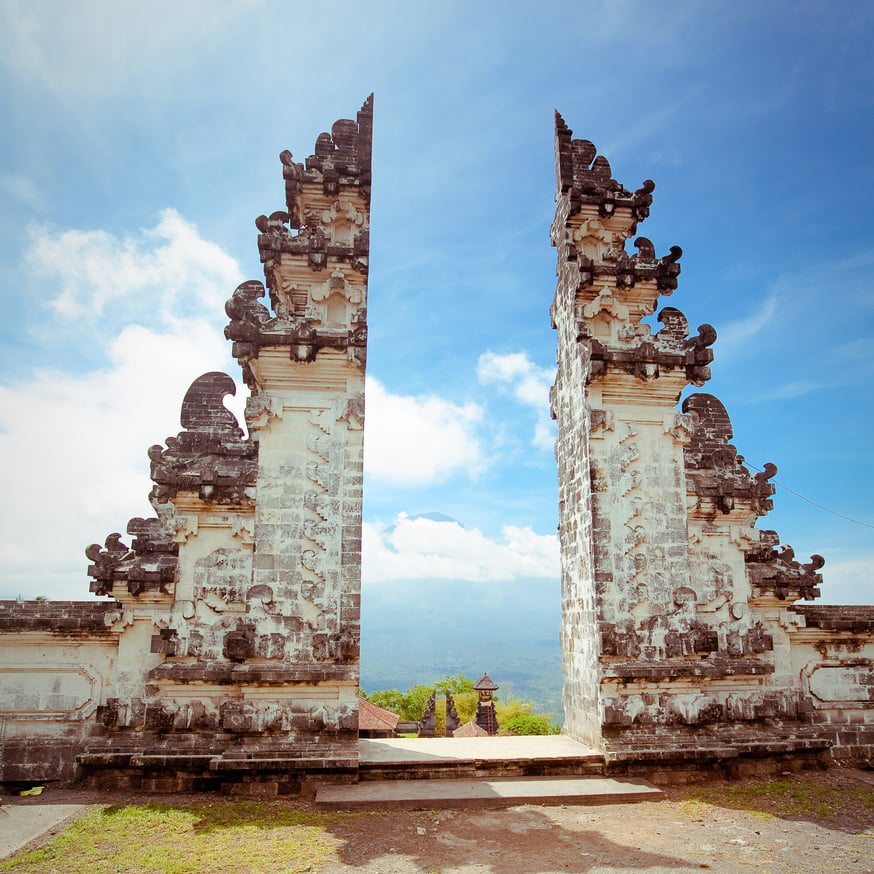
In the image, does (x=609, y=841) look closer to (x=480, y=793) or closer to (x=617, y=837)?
(x=617, y=837)

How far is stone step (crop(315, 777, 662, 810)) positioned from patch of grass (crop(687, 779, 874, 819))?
0.92m

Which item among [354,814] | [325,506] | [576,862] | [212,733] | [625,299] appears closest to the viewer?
[576,862]

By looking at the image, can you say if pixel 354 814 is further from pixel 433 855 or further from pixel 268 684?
pixel 268 684

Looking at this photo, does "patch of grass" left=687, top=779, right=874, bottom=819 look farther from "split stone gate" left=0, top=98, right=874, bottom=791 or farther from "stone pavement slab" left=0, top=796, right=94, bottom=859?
"stone pavement slab" left=0, top=796, right=94, bottom=859

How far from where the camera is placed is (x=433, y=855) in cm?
679

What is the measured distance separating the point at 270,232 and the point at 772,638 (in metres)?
10.6

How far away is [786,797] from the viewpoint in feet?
29.6

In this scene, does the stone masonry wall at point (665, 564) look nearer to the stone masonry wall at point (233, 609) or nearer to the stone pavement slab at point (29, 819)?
the stone masonry wall at point (233, 609)

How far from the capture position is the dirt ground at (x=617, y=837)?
Answer: 6.55m

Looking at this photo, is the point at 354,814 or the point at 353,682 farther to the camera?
the point at 353,682

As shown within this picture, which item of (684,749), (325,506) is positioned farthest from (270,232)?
(684,749)

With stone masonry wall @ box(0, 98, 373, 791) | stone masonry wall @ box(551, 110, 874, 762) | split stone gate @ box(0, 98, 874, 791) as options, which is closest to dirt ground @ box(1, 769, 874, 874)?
stone masonry wall @ box(0, 98, 373, 791)

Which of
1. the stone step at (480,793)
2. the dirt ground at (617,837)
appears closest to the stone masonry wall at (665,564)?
the stone step at (480,793)

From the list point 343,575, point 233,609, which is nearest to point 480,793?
point 343,575
